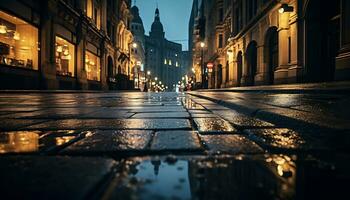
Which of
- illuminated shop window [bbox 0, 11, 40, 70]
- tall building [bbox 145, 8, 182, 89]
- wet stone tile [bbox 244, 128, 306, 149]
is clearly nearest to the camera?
wet stone tile [bbox 244, 128, 306, 149]

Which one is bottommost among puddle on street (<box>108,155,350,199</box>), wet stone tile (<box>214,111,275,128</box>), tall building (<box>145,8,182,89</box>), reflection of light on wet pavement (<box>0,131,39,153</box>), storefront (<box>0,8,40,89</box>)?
puddle on street (<box>108,155,350,199</box>)

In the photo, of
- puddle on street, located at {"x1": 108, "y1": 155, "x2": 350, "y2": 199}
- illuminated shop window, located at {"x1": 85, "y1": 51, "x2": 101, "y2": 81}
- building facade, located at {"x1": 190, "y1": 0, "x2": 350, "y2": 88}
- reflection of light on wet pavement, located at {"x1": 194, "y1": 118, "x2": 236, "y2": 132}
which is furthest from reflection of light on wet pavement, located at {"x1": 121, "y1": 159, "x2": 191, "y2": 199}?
illuminated shop window, located at {"x1": 85, "y1": 51, "x2": 101, "y2": 81}

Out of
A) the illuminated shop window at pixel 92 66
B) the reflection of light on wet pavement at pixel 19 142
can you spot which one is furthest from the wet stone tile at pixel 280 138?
the illuminated shop window at pixel 92 66

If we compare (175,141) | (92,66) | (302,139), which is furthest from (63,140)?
(92,66)

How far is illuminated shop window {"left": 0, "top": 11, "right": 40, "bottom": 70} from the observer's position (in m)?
12.7

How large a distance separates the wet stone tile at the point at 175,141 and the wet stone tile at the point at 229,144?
0.08m

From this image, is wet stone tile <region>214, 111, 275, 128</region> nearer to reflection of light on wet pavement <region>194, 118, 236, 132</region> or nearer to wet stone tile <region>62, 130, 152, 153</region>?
reflection of light on wet pavement <region>194, 118, 236, 132</region>

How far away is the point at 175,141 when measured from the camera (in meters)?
1.87

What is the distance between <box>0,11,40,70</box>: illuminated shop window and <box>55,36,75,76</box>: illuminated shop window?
2690mm

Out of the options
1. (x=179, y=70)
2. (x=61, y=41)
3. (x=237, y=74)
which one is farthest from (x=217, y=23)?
(x=179, y=70)

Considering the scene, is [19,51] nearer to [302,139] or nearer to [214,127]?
[214,127]

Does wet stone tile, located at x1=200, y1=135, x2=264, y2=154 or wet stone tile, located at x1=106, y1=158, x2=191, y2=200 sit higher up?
wet stone tile, located at x1=200, y1=135, x2=264, y2=154

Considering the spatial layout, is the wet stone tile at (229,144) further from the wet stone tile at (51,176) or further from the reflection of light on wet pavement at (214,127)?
the wet stone tile at (51,176)

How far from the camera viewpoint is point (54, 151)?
1636 mm
